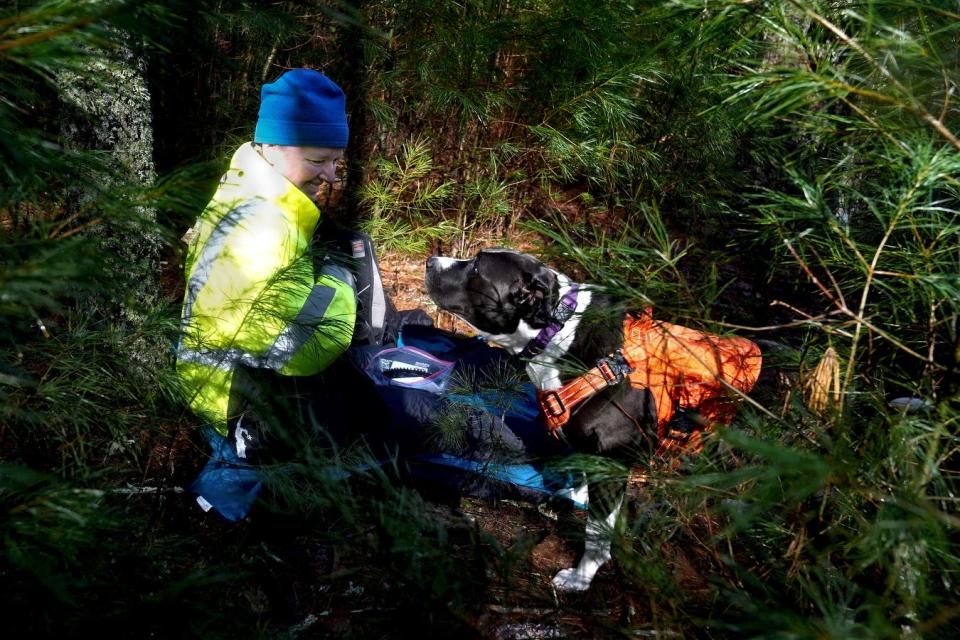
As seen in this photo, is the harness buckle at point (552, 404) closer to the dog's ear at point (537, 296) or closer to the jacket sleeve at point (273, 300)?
the dog's ear at point (537, 296)

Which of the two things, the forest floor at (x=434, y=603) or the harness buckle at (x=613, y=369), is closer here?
the forest floor at (x=434, y=603)

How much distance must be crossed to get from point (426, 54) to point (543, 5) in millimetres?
731

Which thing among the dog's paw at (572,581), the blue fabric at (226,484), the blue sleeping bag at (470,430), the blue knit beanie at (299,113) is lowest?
→ the dog's paw at (572,581)

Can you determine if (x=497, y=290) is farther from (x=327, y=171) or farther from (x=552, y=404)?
(x=327, y=171)

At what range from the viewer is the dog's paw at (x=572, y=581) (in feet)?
6.59

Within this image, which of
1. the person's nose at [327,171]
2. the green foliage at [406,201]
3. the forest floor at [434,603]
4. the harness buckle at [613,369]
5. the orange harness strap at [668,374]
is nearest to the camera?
the forest floor at [434,603]

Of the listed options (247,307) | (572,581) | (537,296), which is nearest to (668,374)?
(537,296)

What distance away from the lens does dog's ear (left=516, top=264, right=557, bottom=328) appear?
2.00 metres

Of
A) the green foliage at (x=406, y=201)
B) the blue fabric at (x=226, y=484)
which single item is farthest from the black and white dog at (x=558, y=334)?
the green foliage at (x=406, y=201)

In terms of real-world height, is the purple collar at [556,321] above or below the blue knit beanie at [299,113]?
below

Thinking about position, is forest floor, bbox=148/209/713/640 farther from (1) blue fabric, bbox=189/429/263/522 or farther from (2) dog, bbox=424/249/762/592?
(2) dog, bbox=424/249/762/592

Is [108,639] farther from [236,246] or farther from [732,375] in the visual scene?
[732,375]

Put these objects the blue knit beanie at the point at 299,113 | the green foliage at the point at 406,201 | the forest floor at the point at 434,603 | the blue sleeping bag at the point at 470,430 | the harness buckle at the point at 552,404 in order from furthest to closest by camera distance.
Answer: the green foliage at the point at 406,201, the blue sleeping bag at the point at 470,430, the blue knit beanie at the point at 299,113, the harness buckle at the point at 552,404, the forest floor at the point at 434,603

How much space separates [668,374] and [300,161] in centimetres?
148
